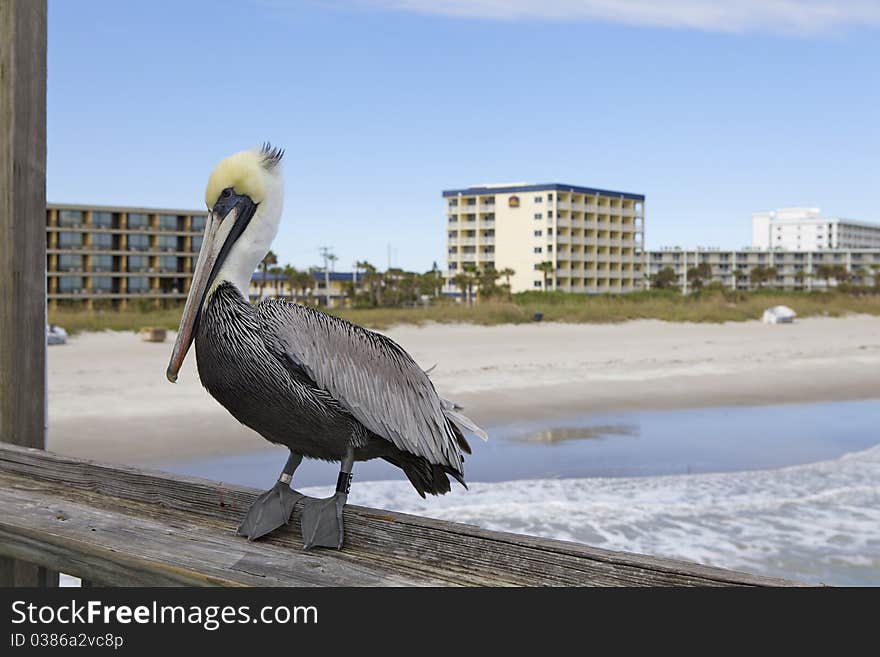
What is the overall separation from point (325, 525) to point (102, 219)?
56949mm

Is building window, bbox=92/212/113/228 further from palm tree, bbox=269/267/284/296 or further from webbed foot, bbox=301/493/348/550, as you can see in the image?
webbed foot, bbox=301/493/348/550

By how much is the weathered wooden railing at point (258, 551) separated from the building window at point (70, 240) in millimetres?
55944

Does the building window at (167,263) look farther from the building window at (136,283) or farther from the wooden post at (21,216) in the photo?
the wooden post at (21,216)

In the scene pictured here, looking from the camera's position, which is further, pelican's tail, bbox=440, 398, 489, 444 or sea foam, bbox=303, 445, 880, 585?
sea foam, bbox=303, 445, 880, 585

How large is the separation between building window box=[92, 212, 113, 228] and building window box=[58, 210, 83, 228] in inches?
33.7

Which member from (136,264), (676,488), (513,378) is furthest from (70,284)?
(676,488)

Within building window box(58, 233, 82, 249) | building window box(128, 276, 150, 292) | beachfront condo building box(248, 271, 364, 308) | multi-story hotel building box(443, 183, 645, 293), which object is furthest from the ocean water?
multi-story hotel building box(443, 183, 645, 293)

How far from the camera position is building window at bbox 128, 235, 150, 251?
55.1m

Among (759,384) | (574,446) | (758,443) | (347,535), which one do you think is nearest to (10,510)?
(347,535)

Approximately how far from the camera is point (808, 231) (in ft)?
407

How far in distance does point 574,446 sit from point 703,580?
8.22 meters

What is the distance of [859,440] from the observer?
10.1m

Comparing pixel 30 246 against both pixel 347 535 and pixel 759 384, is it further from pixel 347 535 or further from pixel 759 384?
pixel 759 384

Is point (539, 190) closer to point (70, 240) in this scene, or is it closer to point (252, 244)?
point (70, 240)
